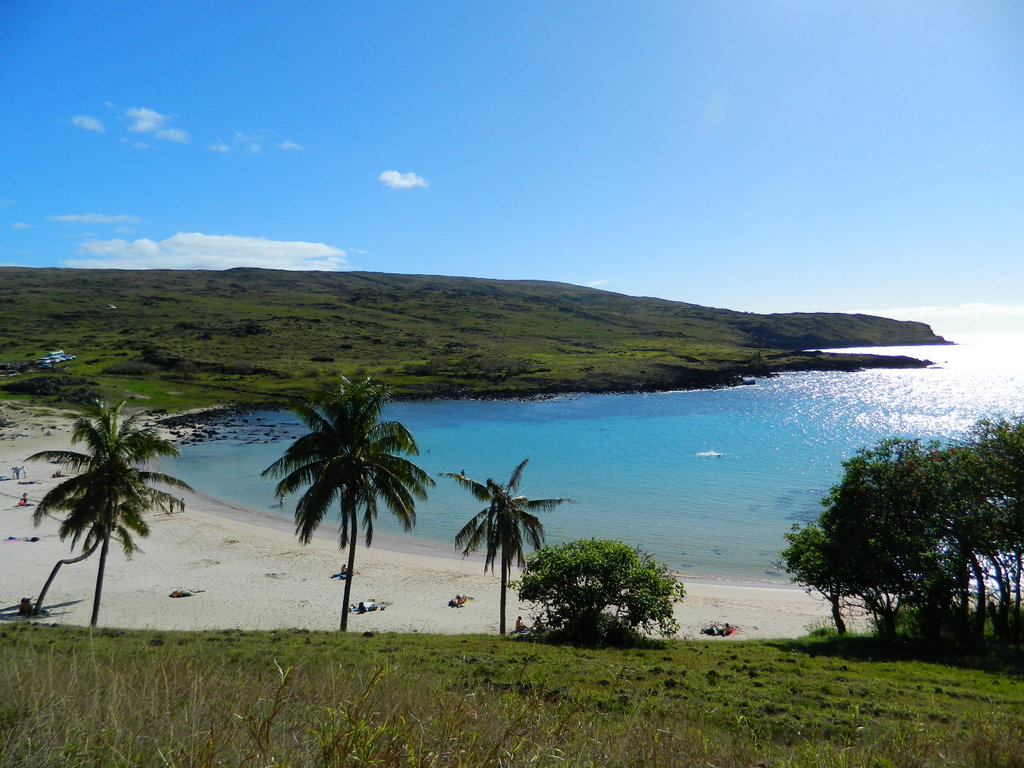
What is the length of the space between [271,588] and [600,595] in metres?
22.1

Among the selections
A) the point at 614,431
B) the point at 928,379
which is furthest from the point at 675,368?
the point at 928,379

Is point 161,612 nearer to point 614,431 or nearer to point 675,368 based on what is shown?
point 614,431

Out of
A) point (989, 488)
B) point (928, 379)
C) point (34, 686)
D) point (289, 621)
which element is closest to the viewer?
point (34, 686)

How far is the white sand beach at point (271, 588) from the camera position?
92.3 ft

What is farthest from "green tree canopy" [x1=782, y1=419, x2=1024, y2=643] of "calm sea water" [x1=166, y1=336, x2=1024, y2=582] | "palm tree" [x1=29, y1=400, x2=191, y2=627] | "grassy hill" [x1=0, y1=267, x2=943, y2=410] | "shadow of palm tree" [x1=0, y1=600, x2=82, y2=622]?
"grassy hill" [x1=0, y1=267, x2=943, y2=410]

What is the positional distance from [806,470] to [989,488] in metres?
51.6

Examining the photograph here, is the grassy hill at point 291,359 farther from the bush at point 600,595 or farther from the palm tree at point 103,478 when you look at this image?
the bush at point 600,595

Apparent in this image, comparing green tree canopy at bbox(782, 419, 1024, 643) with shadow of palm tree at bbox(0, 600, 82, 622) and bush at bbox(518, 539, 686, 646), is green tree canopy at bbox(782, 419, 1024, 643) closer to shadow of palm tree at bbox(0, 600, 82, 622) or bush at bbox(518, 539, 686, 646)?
bush at bbox(518, 539, 686, 646)

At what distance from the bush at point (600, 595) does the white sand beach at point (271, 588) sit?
707cm

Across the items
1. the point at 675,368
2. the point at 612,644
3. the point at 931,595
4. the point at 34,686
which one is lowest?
the point at 612,644

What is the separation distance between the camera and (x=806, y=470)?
6662cm

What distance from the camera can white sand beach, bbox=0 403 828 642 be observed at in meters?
28.1

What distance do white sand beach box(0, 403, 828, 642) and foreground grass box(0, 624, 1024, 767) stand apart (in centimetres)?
932

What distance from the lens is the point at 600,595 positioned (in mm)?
20922
